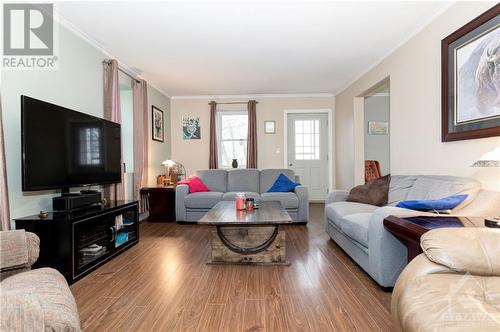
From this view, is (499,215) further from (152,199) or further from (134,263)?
(152,199)

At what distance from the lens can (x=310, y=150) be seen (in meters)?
6.36

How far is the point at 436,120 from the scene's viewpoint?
277 cm

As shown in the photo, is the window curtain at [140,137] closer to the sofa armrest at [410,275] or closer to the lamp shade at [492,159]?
the sofa armrest at [410,275]

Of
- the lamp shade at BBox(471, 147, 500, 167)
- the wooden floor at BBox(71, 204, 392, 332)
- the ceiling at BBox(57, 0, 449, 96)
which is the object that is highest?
the ceiling at BBox(57, 0, 449, 96)

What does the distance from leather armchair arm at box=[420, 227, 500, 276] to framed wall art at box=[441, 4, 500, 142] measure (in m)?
1.38

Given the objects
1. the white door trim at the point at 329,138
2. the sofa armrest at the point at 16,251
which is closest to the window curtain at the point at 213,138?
the white door trim at the point at 329,138

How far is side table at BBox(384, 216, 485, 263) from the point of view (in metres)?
1.48

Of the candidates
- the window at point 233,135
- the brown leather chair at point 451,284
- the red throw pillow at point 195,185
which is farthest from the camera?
the window at point 233,135

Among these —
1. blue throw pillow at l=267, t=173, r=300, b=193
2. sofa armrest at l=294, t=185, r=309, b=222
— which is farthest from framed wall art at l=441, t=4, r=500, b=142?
blue throw pillow at l=267, t=173, r=300, b=193

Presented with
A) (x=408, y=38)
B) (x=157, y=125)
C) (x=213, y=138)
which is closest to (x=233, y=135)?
(x=213, y=138)

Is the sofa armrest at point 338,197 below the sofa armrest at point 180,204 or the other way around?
the other way around

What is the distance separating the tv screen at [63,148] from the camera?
2191 mm

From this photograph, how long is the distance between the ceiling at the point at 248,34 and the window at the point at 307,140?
5.18 ft

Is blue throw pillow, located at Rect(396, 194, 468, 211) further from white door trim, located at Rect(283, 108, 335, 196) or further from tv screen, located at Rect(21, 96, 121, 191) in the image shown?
white door trim, located at Rect(283, 108, 335, 196)
